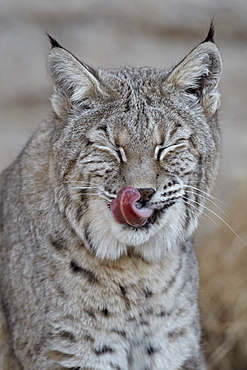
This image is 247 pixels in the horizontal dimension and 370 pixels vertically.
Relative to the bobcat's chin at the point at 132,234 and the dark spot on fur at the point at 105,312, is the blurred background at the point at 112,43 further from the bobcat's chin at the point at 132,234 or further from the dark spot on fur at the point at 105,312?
the dark spot on fur at the point at 105,312

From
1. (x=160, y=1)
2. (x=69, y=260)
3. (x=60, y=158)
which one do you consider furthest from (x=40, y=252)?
(x=160, y=1)

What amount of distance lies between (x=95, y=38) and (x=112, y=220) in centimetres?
467

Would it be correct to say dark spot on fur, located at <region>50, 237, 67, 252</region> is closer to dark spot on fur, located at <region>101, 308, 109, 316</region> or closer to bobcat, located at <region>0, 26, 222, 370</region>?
bobcat, located at <region>0, 26, 222, 370</region>

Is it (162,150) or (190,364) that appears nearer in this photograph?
(162,150)

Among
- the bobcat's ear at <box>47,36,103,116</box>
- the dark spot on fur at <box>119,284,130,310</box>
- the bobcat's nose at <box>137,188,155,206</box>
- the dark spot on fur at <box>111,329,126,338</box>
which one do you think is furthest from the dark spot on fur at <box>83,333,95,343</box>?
the bobcat's ear at <box>47,36,103,116</box>

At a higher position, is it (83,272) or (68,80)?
(68,80)

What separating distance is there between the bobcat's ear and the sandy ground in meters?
3.79

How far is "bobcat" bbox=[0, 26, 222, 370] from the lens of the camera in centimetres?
324

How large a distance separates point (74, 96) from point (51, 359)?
4.73ft

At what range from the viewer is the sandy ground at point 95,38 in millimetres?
7402

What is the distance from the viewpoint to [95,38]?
24.6ft

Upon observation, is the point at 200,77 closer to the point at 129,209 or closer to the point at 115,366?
the point at 129,209

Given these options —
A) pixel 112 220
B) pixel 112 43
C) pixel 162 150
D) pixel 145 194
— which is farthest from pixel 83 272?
pixel 112 43

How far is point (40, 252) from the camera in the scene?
11.9ft
